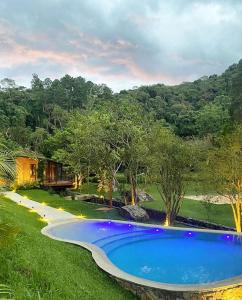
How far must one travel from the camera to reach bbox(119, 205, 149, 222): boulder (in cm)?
2152

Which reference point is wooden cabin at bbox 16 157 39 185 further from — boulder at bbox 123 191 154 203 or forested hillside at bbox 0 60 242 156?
boulder at bbox 123 191 154 203

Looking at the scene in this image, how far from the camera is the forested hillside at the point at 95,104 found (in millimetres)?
49000

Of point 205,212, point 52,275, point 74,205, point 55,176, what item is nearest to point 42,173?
point 55,176

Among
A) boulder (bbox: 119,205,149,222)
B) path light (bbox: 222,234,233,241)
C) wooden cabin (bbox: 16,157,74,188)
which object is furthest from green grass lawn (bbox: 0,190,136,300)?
wooden cabin (bbox: 16,157,74,188)

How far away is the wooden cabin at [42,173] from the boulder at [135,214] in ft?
52.0

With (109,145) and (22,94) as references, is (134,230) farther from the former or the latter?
(22,94)

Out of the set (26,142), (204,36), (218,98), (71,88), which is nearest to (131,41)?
(204,36)

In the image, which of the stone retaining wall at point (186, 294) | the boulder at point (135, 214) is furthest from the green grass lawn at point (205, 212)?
the stone retaining wall at point (186, 294)

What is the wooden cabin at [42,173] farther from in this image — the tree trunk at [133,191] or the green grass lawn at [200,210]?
the tree trunk at [133,191]

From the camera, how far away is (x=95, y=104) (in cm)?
6488

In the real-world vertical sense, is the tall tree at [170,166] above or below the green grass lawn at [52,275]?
above

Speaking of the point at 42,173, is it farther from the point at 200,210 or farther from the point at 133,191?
the point at 200,210

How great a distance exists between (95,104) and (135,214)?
44.8 meters

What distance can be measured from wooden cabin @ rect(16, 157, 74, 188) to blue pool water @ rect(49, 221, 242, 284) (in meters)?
19.1
